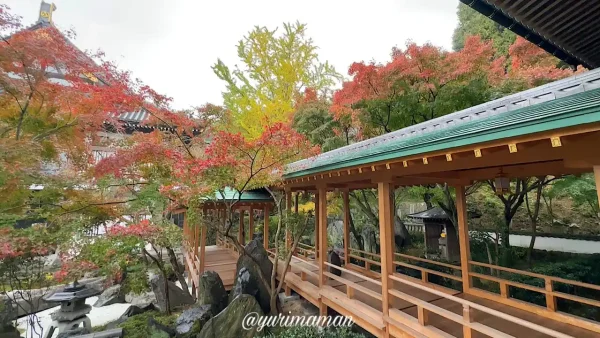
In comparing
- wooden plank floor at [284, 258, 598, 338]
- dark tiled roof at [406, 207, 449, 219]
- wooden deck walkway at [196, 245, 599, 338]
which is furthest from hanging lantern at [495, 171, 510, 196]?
dark tiled roof at [406, 207, 449, 219]

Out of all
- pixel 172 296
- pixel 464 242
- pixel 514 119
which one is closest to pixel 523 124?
pixel 514 119

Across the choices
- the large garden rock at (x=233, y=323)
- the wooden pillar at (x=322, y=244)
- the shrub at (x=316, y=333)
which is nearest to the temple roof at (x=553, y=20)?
the wooden pillar at (x=322, y=244)

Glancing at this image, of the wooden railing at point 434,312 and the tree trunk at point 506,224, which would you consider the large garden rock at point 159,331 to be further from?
the tree trunk at point 506,224

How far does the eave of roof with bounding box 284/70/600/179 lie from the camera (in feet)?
5.62

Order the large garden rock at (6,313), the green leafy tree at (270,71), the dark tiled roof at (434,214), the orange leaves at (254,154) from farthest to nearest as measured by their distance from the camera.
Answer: the green leafy tree at (270,71) < the dark tiled roof at (434,214) < the large garden rock at (6,313) < the orange leaves at (254,154)

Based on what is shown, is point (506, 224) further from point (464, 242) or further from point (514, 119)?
point (514, 119)

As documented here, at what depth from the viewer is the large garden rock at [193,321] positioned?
5.29 m

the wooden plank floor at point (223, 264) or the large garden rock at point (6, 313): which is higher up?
the wooden plank floor at point (223, 264)

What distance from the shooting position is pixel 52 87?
5125mm

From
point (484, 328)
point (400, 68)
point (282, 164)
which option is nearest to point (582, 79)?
point (484, 328)

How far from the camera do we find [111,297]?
9703 millimetres

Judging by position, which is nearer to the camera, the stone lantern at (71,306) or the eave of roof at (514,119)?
the eave of roof at (514,119)

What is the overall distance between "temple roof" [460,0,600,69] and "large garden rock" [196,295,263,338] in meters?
A: 5.58

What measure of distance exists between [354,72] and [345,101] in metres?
0.84
